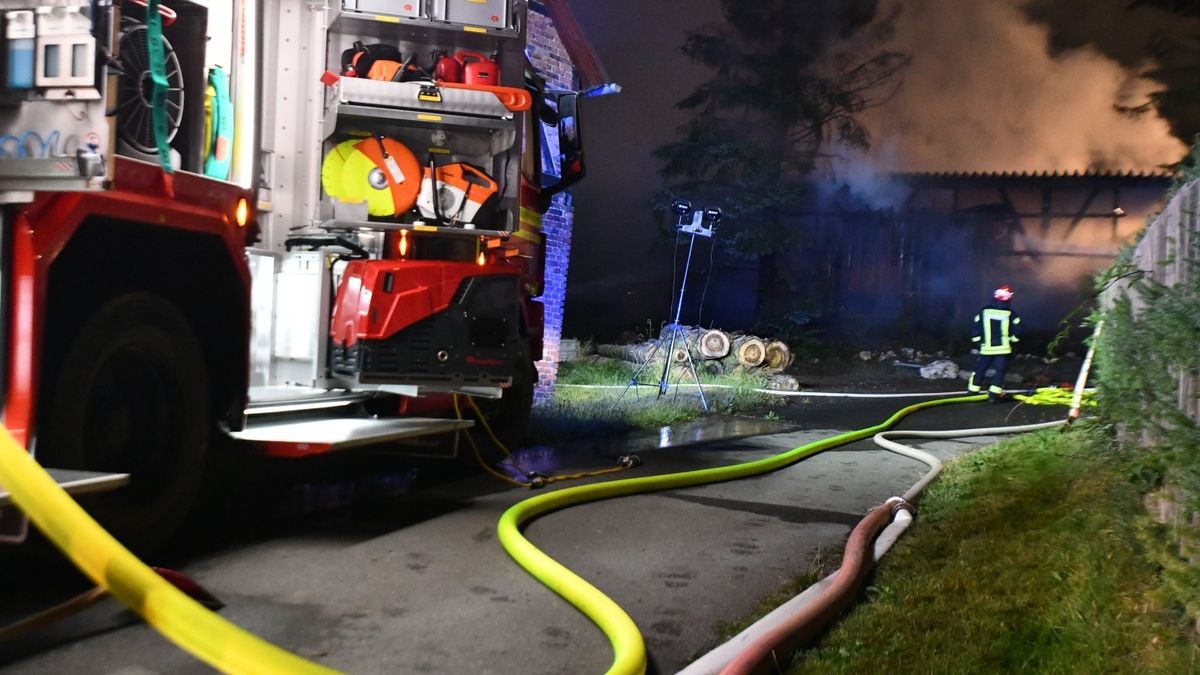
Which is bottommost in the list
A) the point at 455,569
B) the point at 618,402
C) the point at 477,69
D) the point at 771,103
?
the point at 455,569

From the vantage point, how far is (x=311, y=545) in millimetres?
4570

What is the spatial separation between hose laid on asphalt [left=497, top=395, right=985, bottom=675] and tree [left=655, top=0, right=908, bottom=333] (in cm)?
994

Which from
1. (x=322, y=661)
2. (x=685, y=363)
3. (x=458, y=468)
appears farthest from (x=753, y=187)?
(x=322, y=661)

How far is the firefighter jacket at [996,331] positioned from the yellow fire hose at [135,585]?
11.2 meters

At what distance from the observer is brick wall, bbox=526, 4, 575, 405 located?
34.6 feet

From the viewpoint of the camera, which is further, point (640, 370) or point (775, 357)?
point (775, 357)

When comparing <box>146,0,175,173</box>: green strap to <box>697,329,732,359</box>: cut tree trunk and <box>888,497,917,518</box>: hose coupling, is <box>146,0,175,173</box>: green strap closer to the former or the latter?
<box>888,497,917,518</box>: hose coupling

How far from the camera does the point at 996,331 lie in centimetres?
1220

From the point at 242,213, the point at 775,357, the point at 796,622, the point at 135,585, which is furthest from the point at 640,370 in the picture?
the point at 135,585

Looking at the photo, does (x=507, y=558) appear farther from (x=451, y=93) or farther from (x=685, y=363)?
(x=685, y=363)

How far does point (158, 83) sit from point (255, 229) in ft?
3.45

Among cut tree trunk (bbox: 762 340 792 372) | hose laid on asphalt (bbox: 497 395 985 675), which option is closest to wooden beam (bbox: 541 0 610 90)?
cut tree trunk (bbox: 762 340 792 372)

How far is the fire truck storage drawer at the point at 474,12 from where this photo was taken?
19.8ft

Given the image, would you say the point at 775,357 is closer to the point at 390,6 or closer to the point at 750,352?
the point at 750,352
